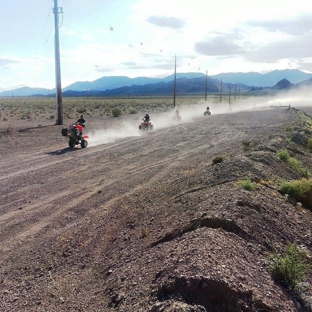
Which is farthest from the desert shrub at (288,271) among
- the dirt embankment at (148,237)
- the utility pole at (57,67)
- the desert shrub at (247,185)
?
the utility pole at (57,67)

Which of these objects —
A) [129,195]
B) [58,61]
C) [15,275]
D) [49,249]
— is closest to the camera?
[15,275]

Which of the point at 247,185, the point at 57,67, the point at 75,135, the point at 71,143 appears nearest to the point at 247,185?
the point at 247,185

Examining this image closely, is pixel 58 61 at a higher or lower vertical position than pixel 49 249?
higher

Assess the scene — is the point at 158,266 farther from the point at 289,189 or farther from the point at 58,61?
the point at 58,61

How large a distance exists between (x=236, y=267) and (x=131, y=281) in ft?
4.52

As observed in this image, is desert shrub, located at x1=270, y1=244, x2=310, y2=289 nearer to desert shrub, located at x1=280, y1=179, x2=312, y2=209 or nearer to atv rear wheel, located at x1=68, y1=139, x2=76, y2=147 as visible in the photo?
desert shrub, located at x1=280, y1=179, x2=312, y2=209

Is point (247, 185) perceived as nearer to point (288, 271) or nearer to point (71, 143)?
point (288, 271)

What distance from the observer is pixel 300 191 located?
29.6 feet

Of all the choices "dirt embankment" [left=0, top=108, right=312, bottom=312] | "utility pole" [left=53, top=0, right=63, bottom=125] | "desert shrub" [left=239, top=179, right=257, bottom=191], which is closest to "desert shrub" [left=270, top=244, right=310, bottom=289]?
"dirt embankment" [left=0, top=108, right=312, bottom=312]

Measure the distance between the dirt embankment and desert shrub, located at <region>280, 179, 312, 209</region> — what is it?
29 centimetres

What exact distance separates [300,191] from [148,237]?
4001mm

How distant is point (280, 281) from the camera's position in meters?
5.23

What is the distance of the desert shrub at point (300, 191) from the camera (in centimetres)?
892

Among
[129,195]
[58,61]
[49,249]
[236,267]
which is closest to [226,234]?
[236,267]
